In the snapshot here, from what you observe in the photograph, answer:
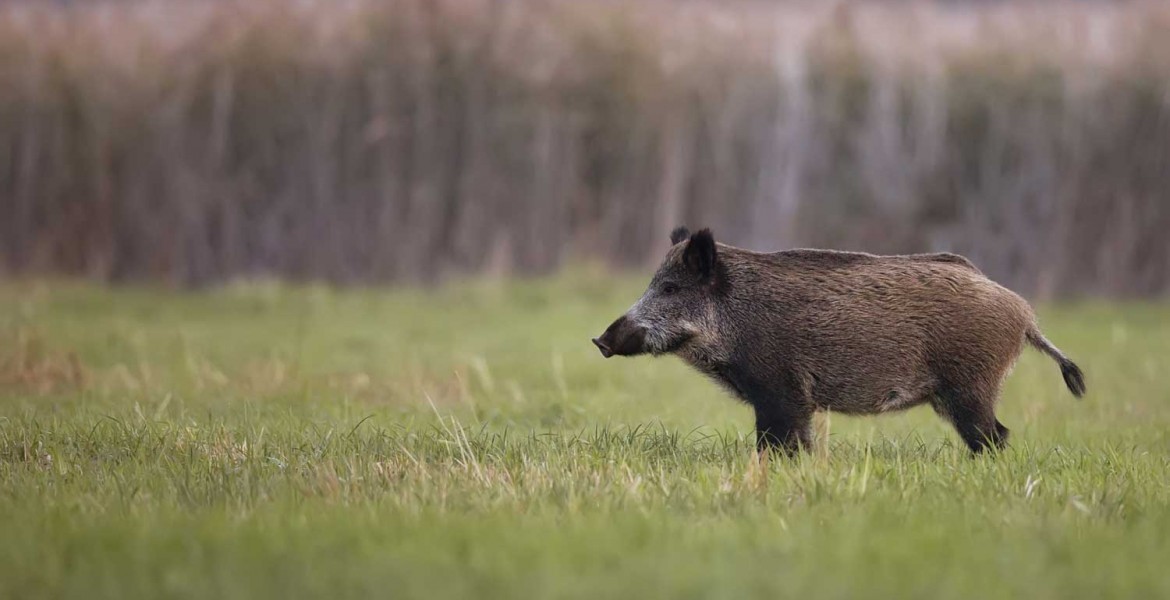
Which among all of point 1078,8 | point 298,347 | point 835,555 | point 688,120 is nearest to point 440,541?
point 835,555

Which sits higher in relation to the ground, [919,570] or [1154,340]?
[919,570]

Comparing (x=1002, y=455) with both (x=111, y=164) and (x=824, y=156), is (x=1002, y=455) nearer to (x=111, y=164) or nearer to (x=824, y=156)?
(x=824, y=156)

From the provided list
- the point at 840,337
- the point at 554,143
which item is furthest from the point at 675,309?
the point at 554,143

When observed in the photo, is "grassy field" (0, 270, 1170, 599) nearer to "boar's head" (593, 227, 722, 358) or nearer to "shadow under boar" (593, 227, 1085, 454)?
"shadow under boar" (593, 227, 1085, 454)

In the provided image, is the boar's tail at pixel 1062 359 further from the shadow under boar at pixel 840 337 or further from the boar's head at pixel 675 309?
the boar's head at pixel 675 309

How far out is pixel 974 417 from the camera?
19.4 feet

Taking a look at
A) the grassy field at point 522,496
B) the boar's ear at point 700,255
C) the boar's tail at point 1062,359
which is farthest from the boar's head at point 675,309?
the boar's tail at point 1062,359

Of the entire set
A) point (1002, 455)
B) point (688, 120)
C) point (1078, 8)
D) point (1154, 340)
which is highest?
point (1078, 8)

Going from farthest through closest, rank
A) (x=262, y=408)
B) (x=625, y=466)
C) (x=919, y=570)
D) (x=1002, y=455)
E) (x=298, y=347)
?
(x=298, y=347)
(x=262, y=408)
(x=1002, y=455)
(x=625, y=466)
(x=919, y=570)

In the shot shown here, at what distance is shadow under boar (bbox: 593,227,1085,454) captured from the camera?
19.5 ft

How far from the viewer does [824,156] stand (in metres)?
16.1

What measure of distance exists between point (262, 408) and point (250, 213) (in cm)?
900

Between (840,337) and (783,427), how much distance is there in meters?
0.51

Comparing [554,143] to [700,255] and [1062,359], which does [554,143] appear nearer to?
[700,255]
